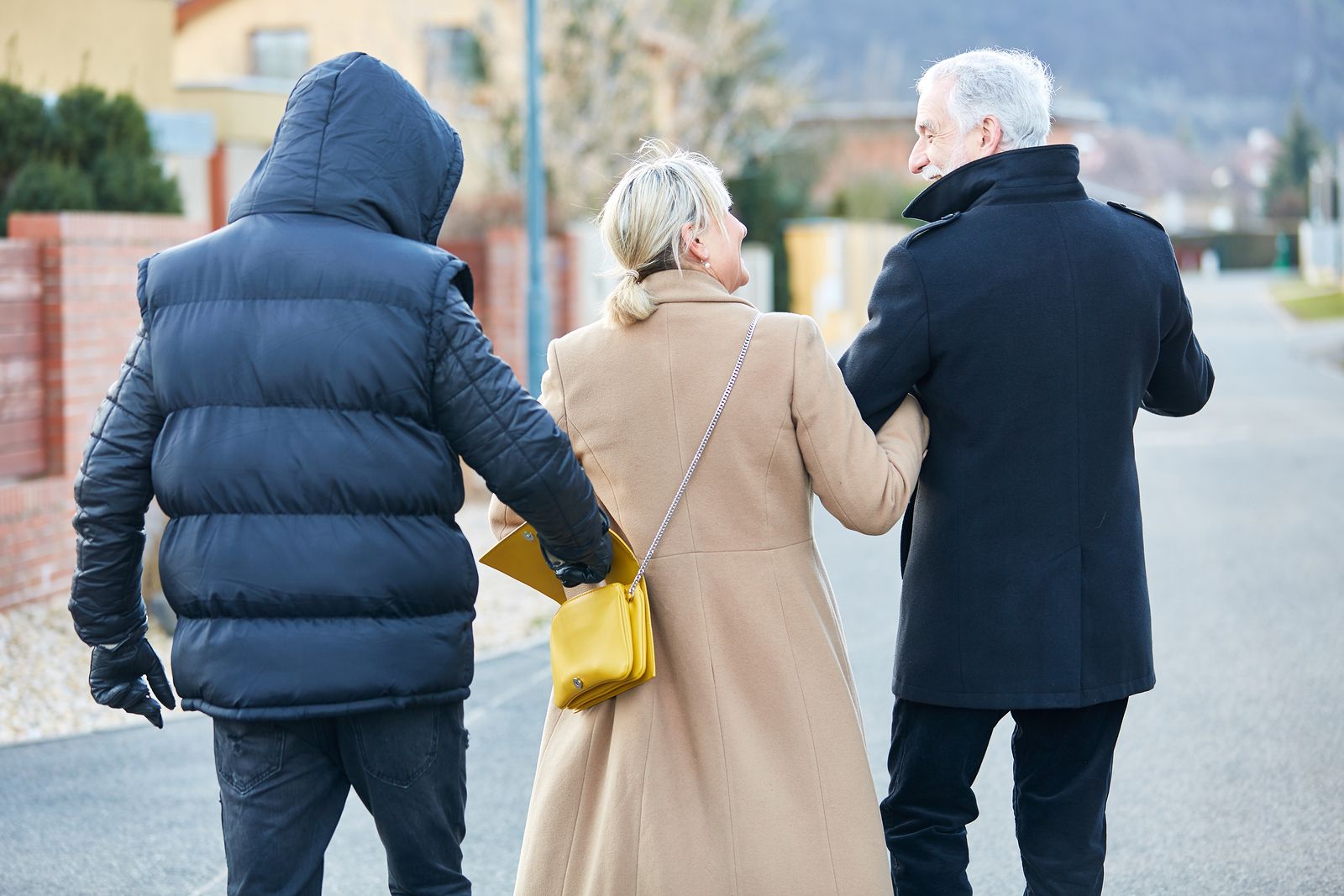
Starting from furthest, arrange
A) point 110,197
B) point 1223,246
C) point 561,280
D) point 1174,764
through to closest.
Answer: 1. point 1223,246
2. point 561,280
3. point 110,197
4. point 1174,764

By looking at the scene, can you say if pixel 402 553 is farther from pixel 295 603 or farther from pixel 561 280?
pixel 561 280

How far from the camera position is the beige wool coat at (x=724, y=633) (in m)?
2.93

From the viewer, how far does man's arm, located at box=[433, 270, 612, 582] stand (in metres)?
2.75

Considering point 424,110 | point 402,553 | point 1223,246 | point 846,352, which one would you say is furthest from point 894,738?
point 1223,246

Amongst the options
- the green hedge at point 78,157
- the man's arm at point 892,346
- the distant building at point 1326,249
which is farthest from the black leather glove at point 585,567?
the distant building at point 1326,249

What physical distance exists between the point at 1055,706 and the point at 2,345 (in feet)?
20.3

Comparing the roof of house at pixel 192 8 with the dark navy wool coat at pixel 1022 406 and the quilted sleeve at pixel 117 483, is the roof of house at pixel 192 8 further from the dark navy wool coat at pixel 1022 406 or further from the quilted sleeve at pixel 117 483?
the dark navy wool coat at pixel 1022 406

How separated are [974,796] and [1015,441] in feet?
2.44

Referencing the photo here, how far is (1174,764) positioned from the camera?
5340 mm

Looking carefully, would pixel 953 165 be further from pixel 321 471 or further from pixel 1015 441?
pixel 321 471

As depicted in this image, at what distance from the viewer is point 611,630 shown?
9.55 ft

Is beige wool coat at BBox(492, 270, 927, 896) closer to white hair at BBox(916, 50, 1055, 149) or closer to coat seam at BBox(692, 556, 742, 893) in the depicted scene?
coat seam at BBox(692, 556, 742, 893)

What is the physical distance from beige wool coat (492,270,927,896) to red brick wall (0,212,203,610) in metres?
5.34

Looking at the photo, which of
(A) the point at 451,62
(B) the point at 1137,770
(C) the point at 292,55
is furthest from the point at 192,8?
(B) the point at 1137,770
